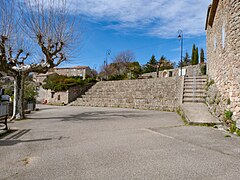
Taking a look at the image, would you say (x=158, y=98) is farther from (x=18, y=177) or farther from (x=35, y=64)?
(x=18, y=177)

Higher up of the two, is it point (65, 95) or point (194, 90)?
point (194, 90)

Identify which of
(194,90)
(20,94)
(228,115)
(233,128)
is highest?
(194,90)

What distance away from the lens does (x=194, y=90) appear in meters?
11.8

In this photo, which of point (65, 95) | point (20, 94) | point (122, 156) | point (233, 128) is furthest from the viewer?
point (65, 95)

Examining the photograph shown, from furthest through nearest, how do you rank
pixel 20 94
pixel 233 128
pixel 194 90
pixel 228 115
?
pixel 194 90 → pixel 20 94 → pixel 228 115 → pixel 233 128

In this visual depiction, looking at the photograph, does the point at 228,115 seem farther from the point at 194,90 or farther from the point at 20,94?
the point at 20,94

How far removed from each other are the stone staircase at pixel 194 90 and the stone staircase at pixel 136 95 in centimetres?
111

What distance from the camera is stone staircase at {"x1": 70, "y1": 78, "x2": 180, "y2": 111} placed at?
14.5m

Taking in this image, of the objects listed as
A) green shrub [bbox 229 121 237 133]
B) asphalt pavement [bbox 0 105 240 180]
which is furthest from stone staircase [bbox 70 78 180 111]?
asphalt pavement [bbox 0 105 240 180]

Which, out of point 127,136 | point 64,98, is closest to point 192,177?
point 127,136

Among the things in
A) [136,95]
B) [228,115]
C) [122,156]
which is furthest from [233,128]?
[136,95]

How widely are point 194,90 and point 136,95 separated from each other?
19.1 ft

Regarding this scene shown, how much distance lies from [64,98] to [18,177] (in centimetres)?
1787

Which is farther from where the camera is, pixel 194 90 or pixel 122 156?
pixel 194 90
